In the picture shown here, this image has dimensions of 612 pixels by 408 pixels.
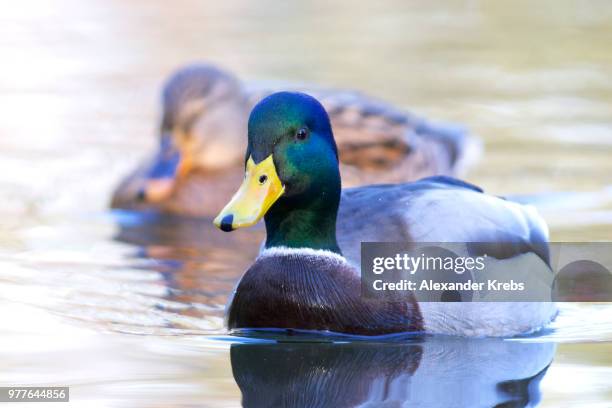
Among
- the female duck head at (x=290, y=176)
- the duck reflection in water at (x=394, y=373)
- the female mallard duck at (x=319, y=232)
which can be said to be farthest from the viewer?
the female mallard duck at (x=319, y=232)

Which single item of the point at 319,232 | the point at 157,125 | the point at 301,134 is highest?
the point at 301,134

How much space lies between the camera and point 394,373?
7.03 meters

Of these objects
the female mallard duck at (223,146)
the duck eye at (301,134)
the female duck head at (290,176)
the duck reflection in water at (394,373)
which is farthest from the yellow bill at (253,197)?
the female mallard duck at (223,146)

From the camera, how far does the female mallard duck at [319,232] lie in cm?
730

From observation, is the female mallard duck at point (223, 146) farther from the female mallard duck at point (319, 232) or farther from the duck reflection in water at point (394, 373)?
the duck reflection in water at point (394, 373)

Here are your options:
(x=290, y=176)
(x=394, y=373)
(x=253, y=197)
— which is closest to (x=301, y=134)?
(x=290, y=176)

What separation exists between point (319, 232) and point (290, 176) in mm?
395

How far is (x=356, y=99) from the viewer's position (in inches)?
468

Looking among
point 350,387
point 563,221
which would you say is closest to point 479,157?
point 563,221

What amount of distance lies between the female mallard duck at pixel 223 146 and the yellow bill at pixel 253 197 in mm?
4038

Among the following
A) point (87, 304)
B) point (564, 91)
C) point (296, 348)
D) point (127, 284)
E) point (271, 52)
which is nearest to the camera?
point (296, 348)

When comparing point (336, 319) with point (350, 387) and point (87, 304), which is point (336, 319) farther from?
point (87, 304)

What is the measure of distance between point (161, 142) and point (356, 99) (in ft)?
5.17

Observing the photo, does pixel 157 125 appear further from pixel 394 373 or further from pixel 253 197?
pixel 394 373
